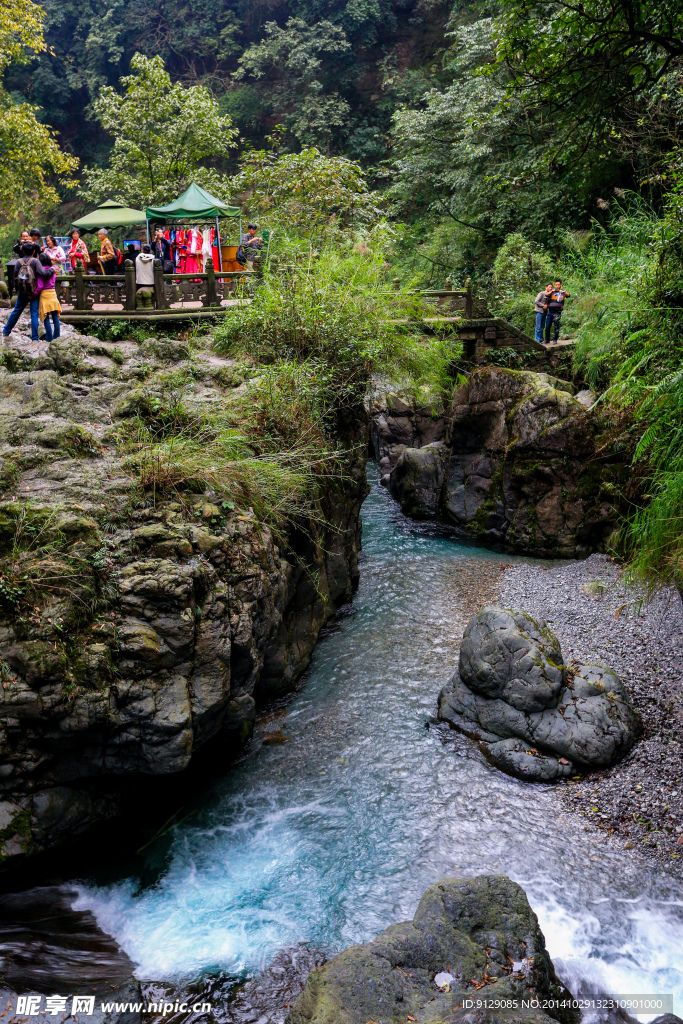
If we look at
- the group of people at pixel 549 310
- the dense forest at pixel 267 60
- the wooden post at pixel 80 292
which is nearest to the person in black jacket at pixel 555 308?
the group of people at pixel 549 310

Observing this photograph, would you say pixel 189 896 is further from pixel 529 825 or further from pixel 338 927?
pixel 529 825

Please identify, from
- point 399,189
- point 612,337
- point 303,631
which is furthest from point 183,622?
point 399,189

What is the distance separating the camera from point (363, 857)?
675 cm

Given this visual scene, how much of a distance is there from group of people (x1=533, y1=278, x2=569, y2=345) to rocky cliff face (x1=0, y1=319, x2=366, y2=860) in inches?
547

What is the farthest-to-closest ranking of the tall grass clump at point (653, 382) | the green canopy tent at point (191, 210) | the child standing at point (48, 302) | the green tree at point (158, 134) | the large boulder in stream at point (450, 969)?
1. the green tree at point (158, 134)
2. the green canopy tent at point (191, 210)
3. the child standing at point (48, 302)
4. the tall grass clump at point (653, 382)
5. the large boulder in stream at point (450, 969)

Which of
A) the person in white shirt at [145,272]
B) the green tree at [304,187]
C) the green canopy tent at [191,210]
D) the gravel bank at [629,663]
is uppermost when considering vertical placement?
the green tree at [304,187]

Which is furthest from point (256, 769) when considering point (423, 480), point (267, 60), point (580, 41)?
point (267, 60)

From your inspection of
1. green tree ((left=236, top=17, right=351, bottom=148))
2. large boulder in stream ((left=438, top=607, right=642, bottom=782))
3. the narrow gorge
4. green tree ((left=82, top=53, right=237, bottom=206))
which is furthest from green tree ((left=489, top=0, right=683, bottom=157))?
green tree ((left=236, top=17, right=351, bottom=148))

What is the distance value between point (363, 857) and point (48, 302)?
10863mm

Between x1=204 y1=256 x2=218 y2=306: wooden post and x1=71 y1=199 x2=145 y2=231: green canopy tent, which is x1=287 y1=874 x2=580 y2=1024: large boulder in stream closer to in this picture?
x1=204 y1=256 x2=218 y2=306: wooden post

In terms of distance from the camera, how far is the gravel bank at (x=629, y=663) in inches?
274

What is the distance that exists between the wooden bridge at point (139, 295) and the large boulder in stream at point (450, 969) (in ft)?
40.6

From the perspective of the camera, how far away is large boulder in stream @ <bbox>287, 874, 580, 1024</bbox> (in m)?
4.39

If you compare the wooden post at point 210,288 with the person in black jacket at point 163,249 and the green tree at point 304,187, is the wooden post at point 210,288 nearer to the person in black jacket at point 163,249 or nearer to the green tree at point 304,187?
the green tree at point 304,187
